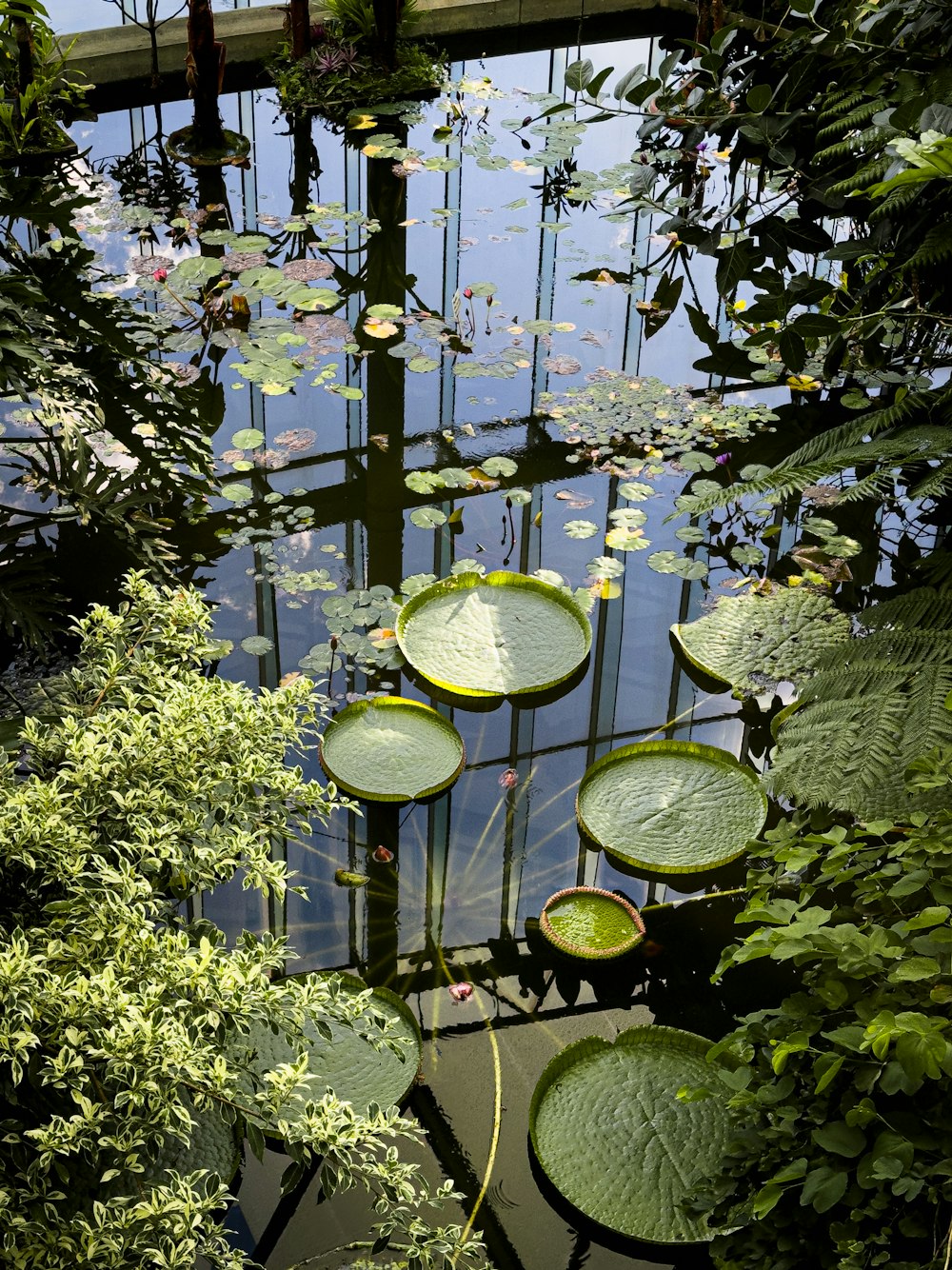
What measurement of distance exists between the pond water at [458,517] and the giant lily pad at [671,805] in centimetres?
9

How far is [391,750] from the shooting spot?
335 cm

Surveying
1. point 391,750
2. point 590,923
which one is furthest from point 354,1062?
point 391,750

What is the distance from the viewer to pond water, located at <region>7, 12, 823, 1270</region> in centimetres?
279

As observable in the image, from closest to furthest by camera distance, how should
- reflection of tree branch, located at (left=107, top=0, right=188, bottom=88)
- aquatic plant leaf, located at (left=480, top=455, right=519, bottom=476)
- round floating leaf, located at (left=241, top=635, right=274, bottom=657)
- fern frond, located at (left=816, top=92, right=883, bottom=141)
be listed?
fern frond, located at (left=816, top=92, right=883, bottom=141)
round floating leaf, located at (left=241, top=635, right=274, bottom=657)
aquatic plant leaf, located at (left=480, top=455, right=519, bottom=476)
reflection of tree branch, located at (left=107, top=0, right=188, bottom=88)

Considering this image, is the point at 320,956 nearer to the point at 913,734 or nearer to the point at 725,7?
the point at 913,734

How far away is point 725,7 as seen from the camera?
7055 millimetres

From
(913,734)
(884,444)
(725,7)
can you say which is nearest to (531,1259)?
(913,734)

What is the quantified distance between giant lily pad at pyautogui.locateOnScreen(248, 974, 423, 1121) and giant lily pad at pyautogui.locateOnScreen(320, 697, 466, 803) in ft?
2.24

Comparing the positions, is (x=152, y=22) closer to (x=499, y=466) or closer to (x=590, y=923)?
(x=499, y=466)

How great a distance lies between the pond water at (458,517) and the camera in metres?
2.79

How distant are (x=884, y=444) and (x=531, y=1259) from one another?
5.76 feet

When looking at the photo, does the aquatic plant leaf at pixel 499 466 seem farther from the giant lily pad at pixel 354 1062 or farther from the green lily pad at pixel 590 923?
the giant lily pad at pixel 354 1062

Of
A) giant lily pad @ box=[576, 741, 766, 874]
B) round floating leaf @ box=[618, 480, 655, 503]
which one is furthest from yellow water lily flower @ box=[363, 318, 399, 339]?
giant lily pad @ box=[576, 741, 766, 874]

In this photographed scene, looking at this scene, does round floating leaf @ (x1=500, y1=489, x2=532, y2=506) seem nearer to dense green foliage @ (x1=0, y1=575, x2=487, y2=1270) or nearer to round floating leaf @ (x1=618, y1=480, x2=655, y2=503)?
round floating leaf @ (x1=618, y1=480, x2=655, y2=503)
